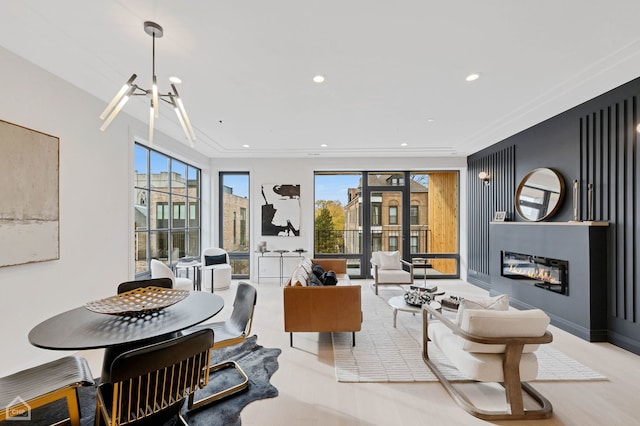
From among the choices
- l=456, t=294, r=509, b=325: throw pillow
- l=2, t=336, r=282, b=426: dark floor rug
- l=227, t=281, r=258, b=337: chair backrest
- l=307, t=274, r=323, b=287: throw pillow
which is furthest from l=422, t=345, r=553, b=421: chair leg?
l=227, t=281, r=258, b=337: chair backrest

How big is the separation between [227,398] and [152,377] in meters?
0.97

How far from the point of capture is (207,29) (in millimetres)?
→ 2111

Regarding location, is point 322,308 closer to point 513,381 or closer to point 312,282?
point 312,282

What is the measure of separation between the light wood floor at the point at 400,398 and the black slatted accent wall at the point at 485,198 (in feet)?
8.44

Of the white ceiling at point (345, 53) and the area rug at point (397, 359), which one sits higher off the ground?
the white ceiling at point (345, 53)

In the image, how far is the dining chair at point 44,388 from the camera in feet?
4.82

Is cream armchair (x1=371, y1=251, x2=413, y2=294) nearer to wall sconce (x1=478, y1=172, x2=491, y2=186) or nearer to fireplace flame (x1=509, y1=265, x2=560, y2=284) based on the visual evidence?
fireplace flame (x1=509, y1=265, x2=560, y2=284)

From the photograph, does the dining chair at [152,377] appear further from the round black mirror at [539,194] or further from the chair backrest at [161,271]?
the round black mirror at [539,194]

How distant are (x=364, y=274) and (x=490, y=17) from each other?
16.9ft

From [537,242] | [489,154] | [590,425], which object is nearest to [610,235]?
[537,242]

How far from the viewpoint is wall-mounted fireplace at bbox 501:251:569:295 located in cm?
350

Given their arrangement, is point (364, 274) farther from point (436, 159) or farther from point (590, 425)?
point (590, 425)

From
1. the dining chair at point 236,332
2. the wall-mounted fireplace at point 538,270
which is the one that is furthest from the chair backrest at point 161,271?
the wall-mounted fireplace at point 538,270

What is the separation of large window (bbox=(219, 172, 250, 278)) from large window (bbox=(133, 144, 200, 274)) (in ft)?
1.78
